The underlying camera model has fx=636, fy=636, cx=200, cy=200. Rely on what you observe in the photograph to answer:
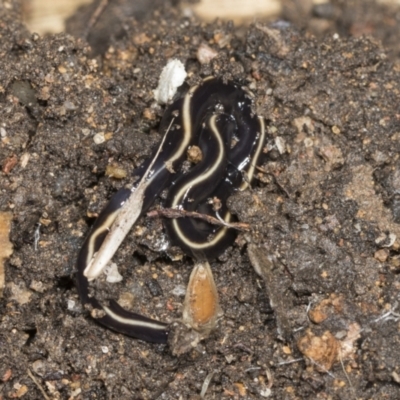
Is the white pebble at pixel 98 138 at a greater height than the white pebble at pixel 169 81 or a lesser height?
lesser

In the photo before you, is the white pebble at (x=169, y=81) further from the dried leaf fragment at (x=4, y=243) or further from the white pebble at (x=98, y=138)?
the dried leaf fragment at (x=4, y=243)

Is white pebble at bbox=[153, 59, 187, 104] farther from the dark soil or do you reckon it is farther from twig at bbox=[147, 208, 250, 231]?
twig at bbox=[147, 208, 250, 231]

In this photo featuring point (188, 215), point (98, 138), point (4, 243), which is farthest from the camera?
point (98, 138)

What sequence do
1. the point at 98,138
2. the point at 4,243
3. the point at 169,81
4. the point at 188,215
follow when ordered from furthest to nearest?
the point at 169,81 < the point at 98,138 < the point at 188,215 < the point at 4,243

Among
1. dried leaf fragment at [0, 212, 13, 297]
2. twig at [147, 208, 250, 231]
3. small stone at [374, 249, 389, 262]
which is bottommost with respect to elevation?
dried leaf fragment at [0, 212, 13, 297]

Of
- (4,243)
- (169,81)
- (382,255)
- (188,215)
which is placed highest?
(169,81)

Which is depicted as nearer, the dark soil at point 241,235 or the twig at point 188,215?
the dark soil at point 241,235

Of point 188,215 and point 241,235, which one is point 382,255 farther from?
point 188,215

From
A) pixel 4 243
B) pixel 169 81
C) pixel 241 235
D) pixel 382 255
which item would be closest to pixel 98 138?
pixel 169 81

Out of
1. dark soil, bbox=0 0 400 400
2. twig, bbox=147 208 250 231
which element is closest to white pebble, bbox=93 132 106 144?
dark soil, bbox=0 0 400 400

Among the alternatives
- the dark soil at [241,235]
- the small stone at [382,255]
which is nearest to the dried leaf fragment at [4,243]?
the dark soil at [241,235]
